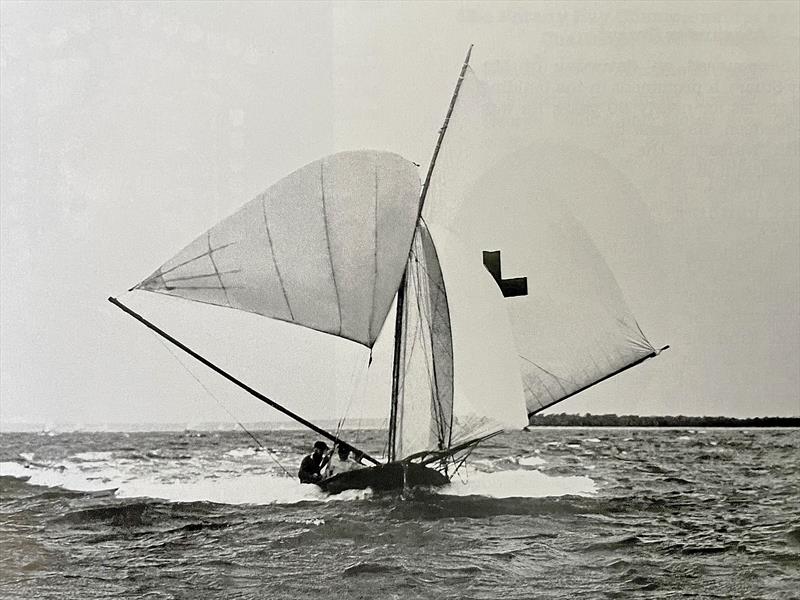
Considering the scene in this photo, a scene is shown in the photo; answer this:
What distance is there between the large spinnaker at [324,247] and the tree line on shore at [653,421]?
622mm

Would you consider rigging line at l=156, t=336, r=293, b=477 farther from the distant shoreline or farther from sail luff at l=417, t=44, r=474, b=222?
sail luff at l=417, t=44, r=474, b=222

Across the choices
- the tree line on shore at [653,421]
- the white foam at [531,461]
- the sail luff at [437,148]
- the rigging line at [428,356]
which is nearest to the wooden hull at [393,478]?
the rigging line at [428,356]

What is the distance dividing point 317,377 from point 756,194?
1.51m

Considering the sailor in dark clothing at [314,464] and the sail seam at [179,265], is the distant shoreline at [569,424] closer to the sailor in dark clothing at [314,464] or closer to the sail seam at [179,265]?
the sailor in dark clothing at [314,464]

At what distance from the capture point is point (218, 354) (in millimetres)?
2871

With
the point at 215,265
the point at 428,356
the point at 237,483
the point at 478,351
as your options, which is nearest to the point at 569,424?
the point at 478,351

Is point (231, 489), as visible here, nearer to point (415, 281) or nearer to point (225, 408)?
point (225, 408)

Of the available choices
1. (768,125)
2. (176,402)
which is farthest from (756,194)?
(176,402)

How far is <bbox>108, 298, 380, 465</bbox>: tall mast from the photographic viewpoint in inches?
111

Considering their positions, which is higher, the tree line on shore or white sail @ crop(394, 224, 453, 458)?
white sail @ crop(394, 224, 453, 458)

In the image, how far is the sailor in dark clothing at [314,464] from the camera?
2.81 m

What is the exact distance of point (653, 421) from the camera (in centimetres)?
283

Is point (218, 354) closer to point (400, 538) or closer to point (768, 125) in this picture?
point (400, 538)

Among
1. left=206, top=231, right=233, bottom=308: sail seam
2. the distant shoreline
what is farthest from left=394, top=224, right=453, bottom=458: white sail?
left=206, top=231, right=233, bottom=308: sail seam
